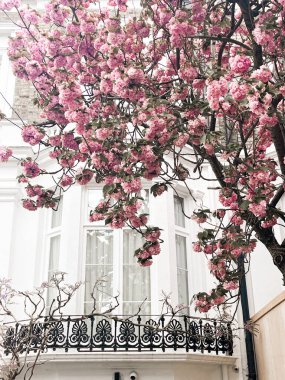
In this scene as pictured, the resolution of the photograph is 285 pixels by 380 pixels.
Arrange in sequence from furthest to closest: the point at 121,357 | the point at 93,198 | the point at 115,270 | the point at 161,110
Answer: the point at 93,198, the point at 115,270, the point at 121,357, the point at 161,110

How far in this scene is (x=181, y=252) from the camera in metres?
8.57

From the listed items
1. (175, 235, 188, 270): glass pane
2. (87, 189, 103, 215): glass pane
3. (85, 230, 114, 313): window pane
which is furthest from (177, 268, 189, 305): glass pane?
(87, 189, 103, 215): glass pane

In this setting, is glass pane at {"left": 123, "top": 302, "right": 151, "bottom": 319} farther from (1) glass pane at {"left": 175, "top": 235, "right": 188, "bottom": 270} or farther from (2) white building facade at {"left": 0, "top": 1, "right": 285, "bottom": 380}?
(1) glass pane at {"left": 175, "top": 235, "right": 188, "bottom": 270}

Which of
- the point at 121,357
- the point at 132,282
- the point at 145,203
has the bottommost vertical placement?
the point at 121,357

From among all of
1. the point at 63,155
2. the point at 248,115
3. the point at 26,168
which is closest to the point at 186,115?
the point at 248,115

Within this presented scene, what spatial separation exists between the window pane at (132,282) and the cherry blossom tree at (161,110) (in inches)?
102

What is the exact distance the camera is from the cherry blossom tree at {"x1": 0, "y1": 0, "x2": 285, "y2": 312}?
14.9 ft

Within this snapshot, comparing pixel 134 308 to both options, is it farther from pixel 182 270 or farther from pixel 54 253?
pixel 54 253

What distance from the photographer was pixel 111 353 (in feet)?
22.6

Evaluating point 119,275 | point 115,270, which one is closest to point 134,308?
point 119,275

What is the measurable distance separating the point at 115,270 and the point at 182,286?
3.88 ft

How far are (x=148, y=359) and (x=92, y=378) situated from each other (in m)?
0.84

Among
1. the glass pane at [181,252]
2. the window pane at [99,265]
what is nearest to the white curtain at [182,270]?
the glass pane at [181,252]

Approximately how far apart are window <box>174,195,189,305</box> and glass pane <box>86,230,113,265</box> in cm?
115
